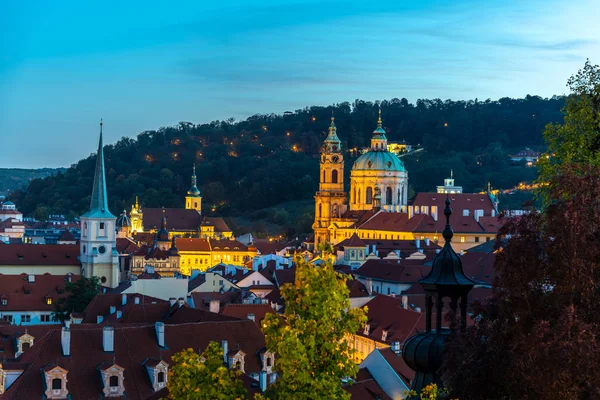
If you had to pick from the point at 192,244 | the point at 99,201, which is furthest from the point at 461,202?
A: the point at 99,201

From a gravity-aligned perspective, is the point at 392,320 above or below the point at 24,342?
below

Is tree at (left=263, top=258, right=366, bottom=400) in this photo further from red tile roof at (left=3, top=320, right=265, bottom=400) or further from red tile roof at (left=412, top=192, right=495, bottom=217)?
red tile roof at (left=412, top=192, right=495, bottom=217)

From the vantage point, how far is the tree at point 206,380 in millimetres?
15961

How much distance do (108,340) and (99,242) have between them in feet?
200

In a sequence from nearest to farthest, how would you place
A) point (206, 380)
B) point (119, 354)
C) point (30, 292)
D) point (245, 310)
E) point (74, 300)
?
point (206, 380) < point (119, 354) < point (245, 310) < point (74, 300) < point (30, 292)

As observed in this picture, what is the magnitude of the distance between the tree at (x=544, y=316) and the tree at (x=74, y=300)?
53.1m

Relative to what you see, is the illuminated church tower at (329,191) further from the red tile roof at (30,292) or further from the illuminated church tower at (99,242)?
the red tile roof at (30,292)

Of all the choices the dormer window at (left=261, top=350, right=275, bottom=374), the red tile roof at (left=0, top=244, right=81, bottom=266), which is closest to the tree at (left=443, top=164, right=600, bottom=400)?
the dormer window at (left=261, top=350, right=275, bottom=374)

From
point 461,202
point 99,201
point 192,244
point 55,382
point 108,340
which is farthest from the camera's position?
point 461,202

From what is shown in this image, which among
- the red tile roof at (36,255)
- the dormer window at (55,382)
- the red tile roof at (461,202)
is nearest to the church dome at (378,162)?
the red tile roof at (461,202)

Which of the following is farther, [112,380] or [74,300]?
[74,300]

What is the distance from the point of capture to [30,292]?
76.2 m

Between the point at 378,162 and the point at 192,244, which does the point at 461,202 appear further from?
the point at 192,244

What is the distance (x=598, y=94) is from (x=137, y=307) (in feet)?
90.4
